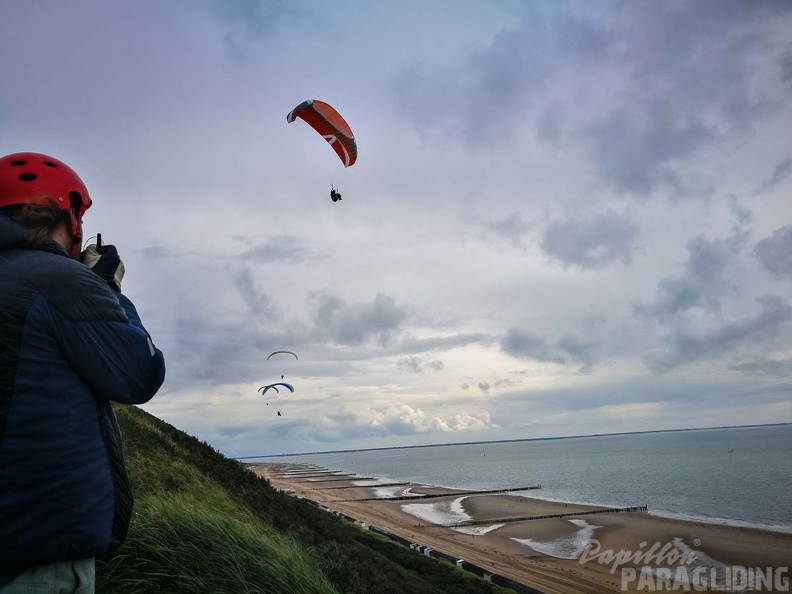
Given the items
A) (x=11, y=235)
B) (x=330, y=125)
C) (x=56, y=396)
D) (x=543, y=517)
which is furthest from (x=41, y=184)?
(x=543, y=517)

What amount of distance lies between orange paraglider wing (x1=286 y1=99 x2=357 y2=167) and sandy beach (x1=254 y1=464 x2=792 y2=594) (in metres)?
19.8

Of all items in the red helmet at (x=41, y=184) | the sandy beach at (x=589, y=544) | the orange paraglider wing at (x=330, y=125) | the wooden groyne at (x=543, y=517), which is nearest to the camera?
the red helmet at (x=41, y=184)

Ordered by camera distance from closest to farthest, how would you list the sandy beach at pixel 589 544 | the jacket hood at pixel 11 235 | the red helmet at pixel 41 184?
the jacket hood at pixel 11 235 < the red helmet at pixel 41 184 < the sandy beach at pixel 589 544

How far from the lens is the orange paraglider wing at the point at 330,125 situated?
1922 centimetres

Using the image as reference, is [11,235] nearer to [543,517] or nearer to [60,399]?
[60,399]

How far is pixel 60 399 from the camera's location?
2.04m

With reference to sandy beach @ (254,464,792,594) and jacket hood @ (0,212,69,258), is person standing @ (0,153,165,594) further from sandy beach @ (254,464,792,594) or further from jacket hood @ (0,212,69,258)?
sandy beach @ (254,464,792,594)

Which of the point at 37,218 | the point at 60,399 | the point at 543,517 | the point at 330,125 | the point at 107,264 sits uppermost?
the point at 330,125

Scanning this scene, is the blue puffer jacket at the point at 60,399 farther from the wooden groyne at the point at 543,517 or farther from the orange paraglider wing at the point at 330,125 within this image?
the wooden groyne at the point at 543,517

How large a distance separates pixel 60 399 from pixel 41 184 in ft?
3.17

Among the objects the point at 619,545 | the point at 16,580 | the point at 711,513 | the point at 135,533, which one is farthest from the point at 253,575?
the point at 711,513

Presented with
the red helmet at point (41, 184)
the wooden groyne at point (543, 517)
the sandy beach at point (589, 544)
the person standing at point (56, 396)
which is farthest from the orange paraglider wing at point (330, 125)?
the wooden groyne at point (543, 517)

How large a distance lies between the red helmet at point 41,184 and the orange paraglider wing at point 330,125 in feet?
56.0

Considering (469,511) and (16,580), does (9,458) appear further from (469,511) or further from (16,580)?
(469,511)
